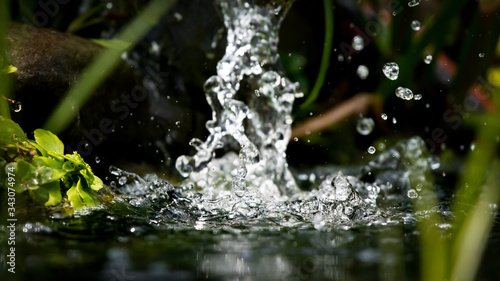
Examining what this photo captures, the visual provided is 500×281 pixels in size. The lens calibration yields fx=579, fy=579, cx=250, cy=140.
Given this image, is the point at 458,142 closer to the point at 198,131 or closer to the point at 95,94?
the point at 198,131

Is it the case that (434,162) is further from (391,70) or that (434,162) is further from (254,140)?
(254,140)

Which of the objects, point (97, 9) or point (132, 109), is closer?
point (132, 109)

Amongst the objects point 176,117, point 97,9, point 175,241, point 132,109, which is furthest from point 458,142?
point 175,241

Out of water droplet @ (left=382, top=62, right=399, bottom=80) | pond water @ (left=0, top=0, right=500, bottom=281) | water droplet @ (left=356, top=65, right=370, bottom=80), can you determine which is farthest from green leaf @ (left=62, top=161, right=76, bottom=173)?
water droplet @ (left=356, top=65, right=370, bottom=80)

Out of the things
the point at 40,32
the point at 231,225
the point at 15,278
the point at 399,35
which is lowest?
the point at 15,278

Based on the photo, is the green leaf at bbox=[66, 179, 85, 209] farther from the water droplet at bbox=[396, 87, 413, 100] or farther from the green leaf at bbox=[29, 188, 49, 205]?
the water droplet at bbox=[396, 87, 413, 100]

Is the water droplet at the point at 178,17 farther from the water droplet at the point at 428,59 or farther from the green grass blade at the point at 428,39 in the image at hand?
the water droplet at the point at 428,59

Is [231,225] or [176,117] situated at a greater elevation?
[176,117]
